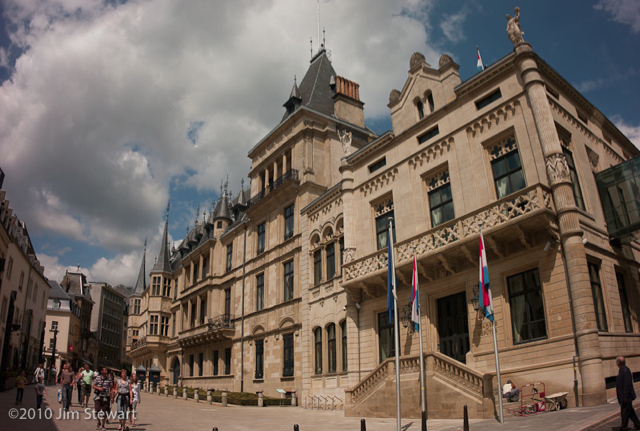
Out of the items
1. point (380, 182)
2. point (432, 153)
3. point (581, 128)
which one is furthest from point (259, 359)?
point (581, 128)

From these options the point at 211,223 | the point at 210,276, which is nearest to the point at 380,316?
the point at 210,276

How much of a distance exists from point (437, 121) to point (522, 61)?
14.8 ft

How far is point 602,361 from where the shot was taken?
1433cm

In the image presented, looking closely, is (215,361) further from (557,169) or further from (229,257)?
(557,169)

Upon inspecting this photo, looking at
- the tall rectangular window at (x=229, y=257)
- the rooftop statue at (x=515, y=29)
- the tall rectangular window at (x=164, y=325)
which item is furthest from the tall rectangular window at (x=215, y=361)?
the rooftop statue at (x=515, y=29)

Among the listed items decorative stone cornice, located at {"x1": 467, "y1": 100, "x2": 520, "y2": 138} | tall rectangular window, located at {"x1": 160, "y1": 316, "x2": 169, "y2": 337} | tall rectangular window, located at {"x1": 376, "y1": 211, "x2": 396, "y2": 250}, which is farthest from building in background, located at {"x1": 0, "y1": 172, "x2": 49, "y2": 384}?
decorative stone cornice, located at {"x1": 467, "y1": 100, "x2": 520, "y2": 138}

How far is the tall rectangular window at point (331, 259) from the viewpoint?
2695 cm

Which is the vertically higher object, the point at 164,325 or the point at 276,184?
the point at 276,184

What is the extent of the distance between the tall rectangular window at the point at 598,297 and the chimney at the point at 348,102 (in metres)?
22.5

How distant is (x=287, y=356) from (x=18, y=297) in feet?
85.1

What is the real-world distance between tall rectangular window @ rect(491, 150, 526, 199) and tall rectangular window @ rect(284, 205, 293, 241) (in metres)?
16.8

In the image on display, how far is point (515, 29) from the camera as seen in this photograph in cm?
1827

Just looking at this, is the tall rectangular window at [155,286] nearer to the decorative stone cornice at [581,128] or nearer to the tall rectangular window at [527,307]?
the tall rectangular window at [527,307]

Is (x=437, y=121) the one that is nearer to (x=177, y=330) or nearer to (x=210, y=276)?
(x=210, y=276)
